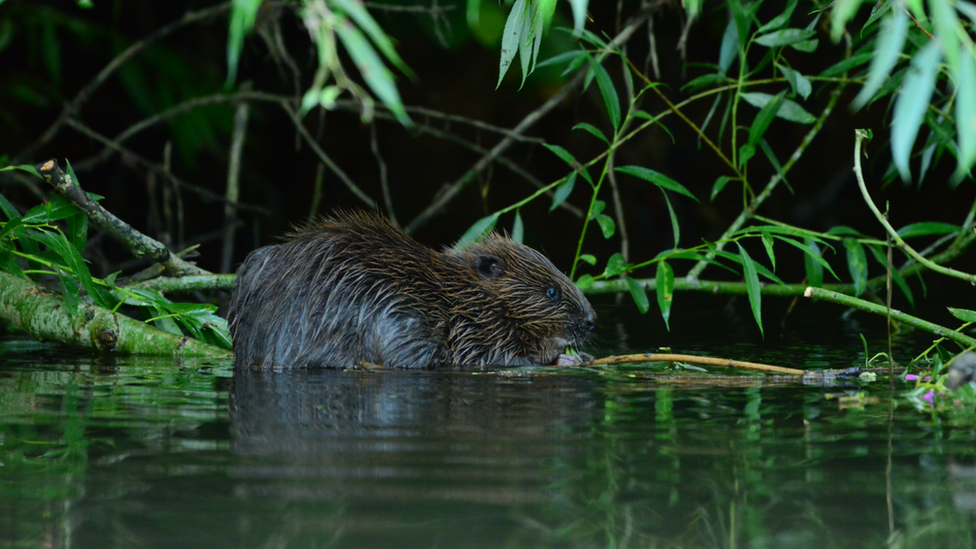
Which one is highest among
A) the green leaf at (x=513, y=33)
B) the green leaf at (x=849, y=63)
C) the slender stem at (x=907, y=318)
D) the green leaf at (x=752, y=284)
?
the green leaf at (x=849, y=63)

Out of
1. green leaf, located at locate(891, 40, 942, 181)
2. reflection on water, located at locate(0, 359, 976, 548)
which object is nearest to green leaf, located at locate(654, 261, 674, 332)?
reflection on water, located at locate(0, 359, 976, 548)

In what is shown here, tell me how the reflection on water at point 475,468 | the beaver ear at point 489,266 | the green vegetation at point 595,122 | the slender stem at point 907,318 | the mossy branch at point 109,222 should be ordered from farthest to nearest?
the beaver ear at point 489,266 → the mossy branch at point 109,222 → the slender stem at point 907,318 → the reflection on water at point 475,468 → the green vegetation at point 595,122

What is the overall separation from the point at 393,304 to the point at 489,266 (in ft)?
1.74

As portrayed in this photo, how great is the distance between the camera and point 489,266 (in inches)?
149

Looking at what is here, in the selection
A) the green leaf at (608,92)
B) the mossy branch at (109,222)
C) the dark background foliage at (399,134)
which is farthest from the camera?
the dark background foliage at (399,134)

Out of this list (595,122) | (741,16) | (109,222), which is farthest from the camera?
(595,122)

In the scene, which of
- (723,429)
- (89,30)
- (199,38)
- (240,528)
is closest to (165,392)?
(240,528)

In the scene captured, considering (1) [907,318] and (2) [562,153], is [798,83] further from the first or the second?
(1) [907,318]

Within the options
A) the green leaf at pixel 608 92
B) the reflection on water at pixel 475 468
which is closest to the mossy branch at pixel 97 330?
the reflection on water at pixel 475 468

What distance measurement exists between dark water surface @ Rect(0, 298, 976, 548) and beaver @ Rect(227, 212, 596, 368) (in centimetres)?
32

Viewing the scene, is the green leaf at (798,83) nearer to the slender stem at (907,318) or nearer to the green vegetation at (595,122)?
the green vegetation at (595,122)

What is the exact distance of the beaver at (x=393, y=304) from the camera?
3271mm

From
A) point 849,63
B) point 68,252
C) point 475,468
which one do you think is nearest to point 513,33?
point 475,468

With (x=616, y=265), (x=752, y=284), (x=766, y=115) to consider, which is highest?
(x=766, y=115)
